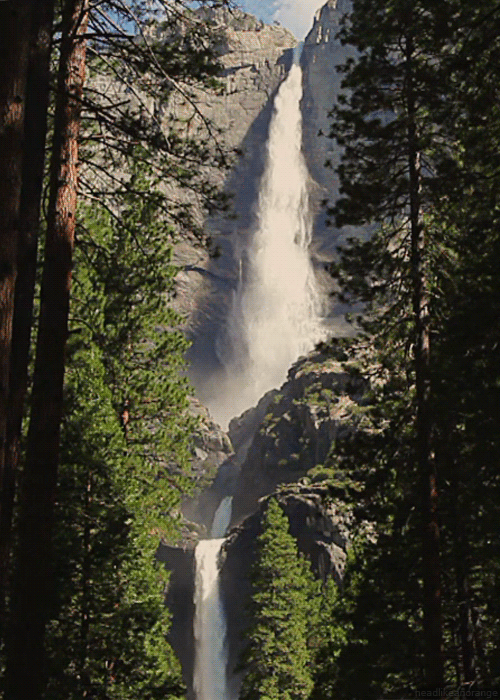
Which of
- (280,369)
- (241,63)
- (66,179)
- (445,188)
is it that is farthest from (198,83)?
(241,63)

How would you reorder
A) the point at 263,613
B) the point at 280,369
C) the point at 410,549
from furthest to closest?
1. the point at 280,369
2. the point at 263,613
3. the point at 410,549

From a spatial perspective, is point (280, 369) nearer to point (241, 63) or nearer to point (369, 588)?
point (241, 63)

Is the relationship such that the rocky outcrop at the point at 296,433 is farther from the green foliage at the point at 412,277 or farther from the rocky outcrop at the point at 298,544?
the green foliage at the point at 412,277

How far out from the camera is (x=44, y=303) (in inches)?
272

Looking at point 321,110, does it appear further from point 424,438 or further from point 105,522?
point 424,438

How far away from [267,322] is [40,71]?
108 m

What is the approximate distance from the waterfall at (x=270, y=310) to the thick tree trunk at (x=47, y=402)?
10271cm

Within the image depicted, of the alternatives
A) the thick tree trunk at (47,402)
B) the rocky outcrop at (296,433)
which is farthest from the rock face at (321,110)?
the thick tree trunk at (47,402)

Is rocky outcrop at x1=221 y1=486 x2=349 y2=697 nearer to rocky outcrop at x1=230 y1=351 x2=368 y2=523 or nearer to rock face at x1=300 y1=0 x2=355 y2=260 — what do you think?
rocky outcrop at x1=230 y1=351 x2=368 y2=523

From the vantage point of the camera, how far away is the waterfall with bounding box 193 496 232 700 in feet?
177

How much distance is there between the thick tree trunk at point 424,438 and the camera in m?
8.48

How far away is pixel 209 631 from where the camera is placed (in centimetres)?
5609

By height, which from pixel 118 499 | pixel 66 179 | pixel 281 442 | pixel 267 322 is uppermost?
pixel 267 322

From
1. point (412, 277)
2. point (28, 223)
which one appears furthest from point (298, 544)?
point (28, 223)
